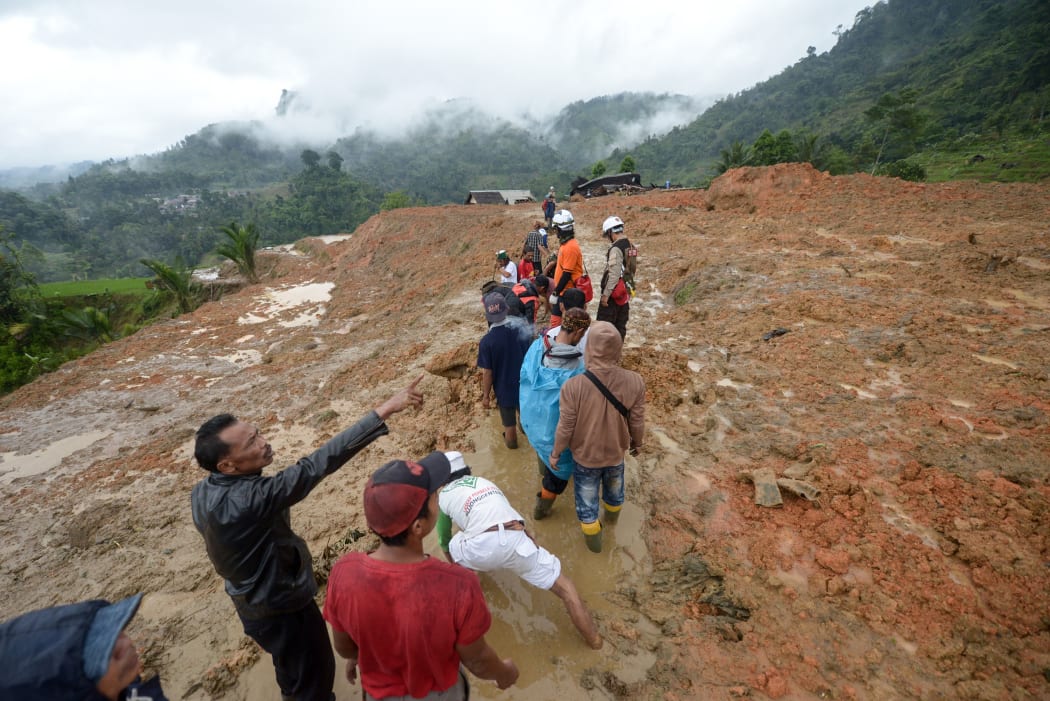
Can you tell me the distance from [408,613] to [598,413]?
1539mm

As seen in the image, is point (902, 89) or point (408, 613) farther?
point (902, 89)

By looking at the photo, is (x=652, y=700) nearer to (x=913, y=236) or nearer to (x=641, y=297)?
(x=641, y=297)

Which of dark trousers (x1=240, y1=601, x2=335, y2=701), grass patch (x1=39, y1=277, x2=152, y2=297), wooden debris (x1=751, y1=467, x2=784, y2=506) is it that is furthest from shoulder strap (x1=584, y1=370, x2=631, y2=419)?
grass patch (x1=39, y1=277, x2=152, y2=297)

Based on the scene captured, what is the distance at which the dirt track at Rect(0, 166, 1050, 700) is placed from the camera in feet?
7.57

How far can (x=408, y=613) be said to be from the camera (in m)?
1.42

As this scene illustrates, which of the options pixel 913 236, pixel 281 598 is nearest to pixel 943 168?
pixel 913 236

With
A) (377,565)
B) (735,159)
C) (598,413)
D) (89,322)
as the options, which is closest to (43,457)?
(377,565)

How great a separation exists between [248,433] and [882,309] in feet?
23.2

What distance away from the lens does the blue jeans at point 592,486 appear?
2811 millimetres

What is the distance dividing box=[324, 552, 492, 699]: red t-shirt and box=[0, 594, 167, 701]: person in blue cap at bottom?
527 millimetres

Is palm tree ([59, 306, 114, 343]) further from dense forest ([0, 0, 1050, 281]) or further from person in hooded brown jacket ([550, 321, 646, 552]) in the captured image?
person in hooded brown jacket ([550, 321, 646, 552])

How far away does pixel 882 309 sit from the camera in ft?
18.2

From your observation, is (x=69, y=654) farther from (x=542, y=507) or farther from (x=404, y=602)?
(x=542, y=507)

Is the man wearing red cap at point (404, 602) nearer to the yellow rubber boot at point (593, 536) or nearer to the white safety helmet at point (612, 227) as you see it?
the yellow rubber boot at point (593, 536)
